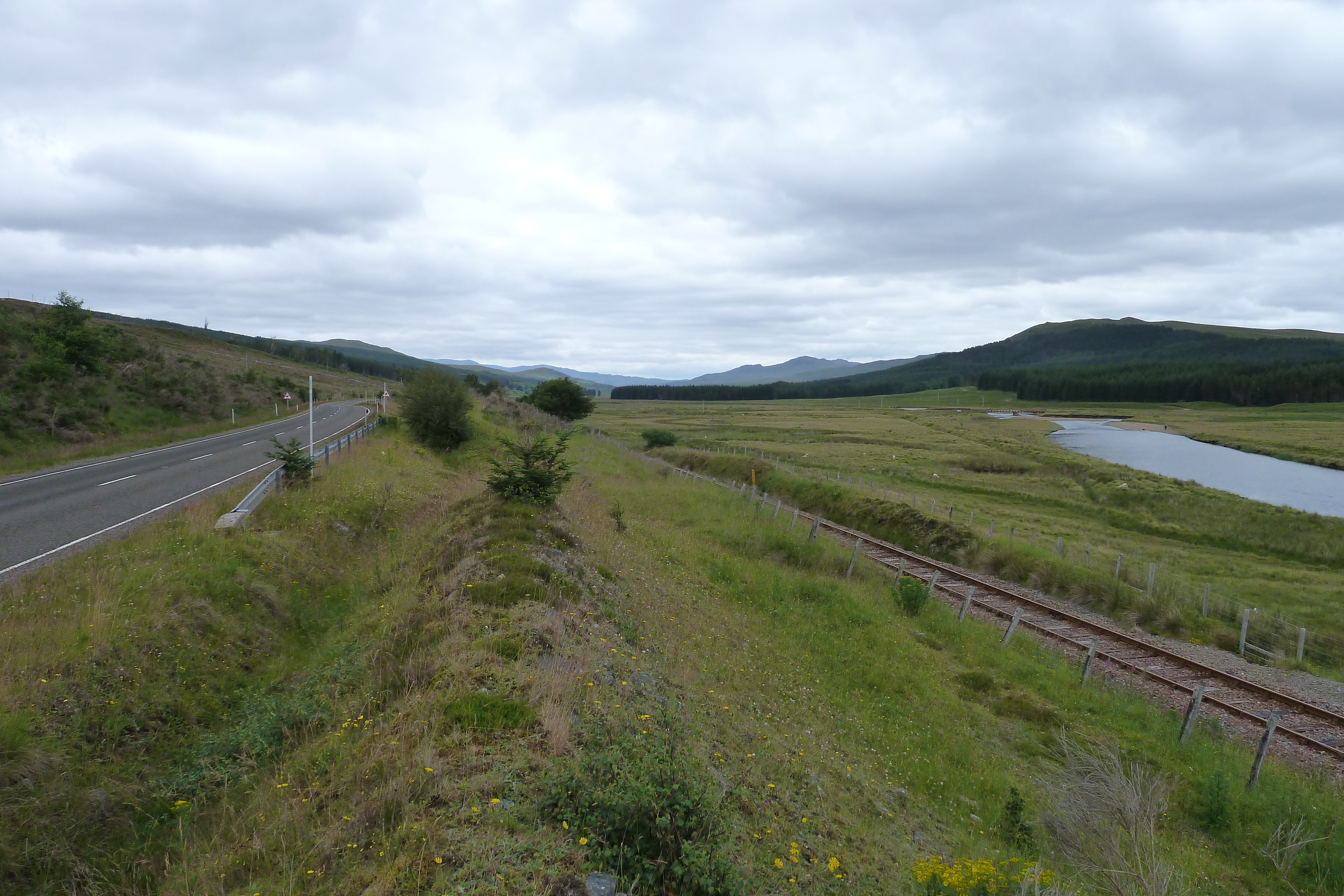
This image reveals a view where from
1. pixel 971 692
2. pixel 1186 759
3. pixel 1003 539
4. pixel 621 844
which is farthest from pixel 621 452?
pixel 621 844

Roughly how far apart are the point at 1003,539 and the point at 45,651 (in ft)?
95.8

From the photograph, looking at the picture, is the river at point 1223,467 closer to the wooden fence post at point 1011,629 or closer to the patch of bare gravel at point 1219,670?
the patch of bare gravel at point 1219,670

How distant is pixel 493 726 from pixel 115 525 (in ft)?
41.2

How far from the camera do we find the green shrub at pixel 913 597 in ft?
61.9

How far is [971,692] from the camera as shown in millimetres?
13977

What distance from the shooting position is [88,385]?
31344 millimetres

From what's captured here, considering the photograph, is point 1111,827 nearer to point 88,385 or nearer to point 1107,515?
point 1107,515

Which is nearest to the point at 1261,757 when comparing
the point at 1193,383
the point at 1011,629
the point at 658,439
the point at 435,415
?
the point at 1011,629

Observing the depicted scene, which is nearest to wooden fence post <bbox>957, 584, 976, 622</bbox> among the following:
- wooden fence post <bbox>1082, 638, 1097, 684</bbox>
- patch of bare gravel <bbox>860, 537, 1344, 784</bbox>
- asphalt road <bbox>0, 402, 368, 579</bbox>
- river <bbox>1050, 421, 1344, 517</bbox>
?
patch of bare gravel <bbox>860, 537, 1344, 784</bbox>

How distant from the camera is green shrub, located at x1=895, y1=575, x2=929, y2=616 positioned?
18859 mm

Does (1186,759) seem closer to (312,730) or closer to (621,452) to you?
(312,730)

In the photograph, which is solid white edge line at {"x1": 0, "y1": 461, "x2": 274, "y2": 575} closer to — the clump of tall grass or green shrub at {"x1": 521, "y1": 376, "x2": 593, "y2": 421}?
the clump of tall grass

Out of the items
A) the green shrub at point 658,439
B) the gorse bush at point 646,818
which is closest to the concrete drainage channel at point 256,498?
the gorse bush at point 646,818

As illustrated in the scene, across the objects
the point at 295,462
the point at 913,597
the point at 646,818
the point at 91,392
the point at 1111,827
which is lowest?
the point at 913,597
